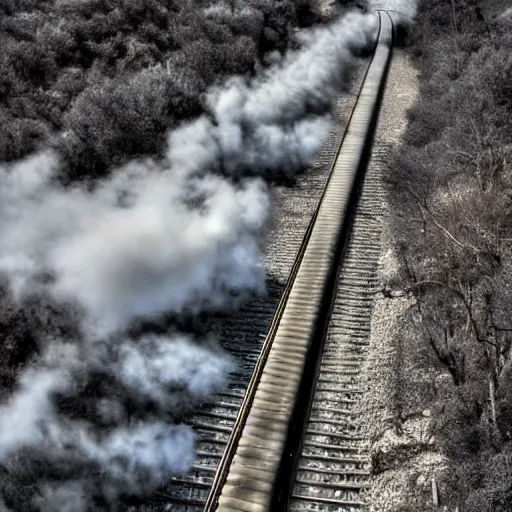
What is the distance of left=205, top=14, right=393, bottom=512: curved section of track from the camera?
25.4 ft

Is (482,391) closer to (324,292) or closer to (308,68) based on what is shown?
(324,292)

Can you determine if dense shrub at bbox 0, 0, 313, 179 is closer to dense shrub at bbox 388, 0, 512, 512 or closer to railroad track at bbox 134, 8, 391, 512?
railroad track at bbox 134, 8, 391, 512

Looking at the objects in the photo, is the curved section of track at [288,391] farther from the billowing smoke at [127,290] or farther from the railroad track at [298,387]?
the billowing smoke at [127,290]

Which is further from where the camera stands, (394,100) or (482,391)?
(394,100)

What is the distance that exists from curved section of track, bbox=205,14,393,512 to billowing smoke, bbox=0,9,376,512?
789 millimetres

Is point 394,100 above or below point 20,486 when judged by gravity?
above

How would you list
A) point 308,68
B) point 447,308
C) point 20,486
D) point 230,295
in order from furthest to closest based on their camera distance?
point 308,68 → point 230,295 → point 447,308 → point 20,486

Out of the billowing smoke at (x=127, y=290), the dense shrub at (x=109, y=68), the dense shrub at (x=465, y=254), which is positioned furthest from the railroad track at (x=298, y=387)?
the dense shrub at (x=109, y=68)

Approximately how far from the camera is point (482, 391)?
820 cm

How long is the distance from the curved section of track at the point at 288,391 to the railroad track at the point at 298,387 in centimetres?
2

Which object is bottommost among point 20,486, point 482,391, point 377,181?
point 20,486

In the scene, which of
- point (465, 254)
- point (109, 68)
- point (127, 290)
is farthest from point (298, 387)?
point (109, 68)

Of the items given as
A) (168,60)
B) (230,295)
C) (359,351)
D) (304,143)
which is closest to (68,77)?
(168,60)

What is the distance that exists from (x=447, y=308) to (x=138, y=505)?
6.67 meters
